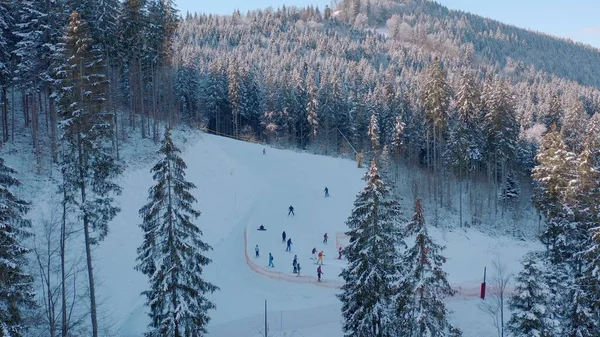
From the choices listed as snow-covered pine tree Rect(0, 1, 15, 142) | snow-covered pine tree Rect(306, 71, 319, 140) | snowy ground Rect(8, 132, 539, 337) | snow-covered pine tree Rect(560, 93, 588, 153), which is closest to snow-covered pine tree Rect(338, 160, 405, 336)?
snowy ground Rect(8, 132, 539, 337)

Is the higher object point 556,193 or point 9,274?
point 556,193

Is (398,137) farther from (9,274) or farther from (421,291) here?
(9,274)

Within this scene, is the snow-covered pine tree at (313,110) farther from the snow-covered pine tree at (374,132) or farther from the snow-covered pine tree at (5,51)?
the snow-covered pine tree at (5,51)

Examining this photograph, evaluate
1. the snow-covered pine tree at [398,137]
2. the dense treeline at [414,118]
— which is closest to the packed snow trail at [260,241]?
the dense treeline at [414,118]

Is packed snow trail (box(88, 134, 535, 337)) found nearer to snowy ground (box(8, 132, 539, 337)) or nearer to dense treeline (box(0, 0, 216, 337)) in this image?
snowy ground (box(8, 132, 539, 337))

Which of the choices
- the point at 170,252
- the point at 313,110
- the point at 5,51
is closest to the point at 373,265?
the point at 170,252

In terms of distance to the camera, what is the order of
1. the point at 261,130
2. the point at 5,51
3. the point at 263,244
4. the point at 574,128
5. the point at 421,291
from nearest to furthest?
the point at 421,291
the point at 5,51
the point at 263,244
the point at 574,128
the point at 261,130

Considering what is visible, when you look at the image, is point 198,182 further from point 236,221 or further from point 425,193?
point 425,193
